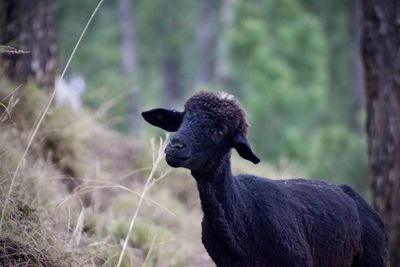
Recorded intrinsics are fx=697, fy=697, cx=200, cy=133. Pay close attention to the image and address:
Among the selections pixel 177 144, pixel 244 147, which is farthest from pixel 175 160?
pixel 244 147

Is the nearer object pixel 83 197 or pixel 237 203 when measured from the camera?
pixel 237 203

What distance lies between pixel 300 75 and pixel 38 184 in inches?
685

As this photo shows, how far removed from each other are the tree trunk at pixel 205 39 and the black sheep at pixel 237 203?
A: 33.6 meters

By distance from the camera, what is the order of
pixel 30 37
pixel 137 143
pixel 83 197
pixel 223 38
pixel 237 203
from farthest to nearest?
1. pixel 223 38
2. pixel 137 143
3. pixel 30 37
4. pixel 83 197
5. pixel 237 203

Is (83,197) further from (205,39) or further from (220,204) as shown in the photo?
(205,39)

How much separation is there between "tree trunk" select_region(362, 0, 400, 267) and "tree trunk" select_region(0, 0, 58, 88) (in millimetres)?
4167

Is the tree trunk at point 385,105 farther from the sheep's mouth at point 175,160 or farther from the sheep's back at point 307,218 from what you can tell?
the sheep's mouth at point 175,160

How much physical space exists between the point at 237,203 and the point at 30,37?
16.9ft

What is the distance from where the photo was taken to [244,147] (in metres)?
4.69

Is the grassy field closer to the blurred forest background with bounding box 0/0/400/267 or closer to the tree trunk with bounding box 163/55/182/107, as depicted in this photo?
the blurred forest background with bounding box 0/0/400/267

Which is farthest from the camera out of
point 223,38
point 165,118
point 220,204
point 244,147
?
point 223,38

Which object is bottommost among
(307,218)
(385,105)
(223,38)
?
(223,38)

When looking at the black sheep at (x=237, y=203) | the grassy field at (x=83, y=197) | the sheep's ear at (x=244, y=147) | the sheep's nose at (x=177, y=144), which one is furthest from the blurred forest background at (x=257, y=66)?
the sheep's nose at (x=177, y=144)

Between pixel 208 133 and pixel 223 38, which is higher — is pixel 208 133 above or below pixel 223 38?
above
